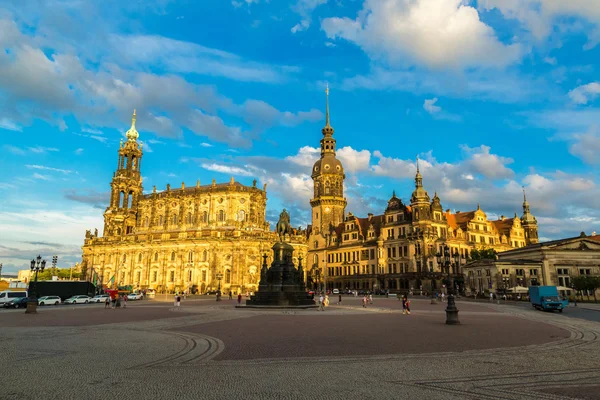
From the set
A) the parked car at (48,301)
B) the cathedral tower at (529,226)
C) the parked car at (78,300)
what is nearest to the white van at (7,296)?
the parked car at (48,301)

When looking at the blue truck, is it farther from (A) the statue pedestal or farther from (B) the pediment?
(B) the pediment

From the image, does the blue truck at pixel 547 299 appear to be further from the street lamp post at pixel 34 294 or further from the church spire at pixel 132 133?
the church spire at pixel 132 133

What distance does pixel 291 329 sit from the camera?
20250 mm

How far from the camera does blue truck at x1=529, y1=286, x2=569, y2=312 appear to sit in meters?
35.0

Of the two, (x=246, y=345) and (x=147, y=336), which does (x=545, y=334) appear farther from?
(x=147, y=336)

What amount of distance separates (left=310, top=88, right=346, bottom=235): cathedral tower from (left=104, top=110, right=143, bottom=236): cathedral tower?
152 ft

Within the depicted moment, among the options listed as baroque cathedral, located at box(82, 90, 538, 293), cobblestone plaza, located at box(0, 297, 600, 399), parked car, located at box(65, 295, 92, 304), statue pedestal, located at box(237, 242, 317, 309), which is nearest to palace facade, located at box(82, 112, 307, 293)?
baroque cathedral, located at box(82, 90, 538, 293)

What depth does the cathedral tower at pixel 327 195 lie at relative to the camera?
4082 inches

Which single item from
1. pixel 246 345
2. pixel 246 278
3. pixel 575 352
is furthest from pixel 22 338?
pixel 246 278

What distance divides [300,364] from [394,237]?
244 feet

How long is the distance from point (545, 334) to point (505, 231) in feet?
277

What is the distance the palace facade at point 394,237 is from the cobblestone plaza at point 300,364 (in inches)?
2219

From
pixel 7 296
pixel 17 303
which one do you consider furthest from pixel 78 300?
pixel 17 303

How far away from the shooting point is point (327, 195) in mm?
104062
